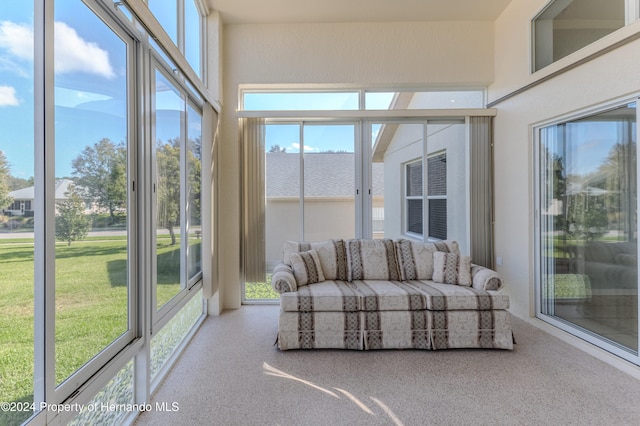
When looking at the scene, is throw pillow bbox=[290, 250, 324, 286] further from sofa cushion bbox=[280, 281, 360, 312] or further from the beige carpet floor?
the beige carpet floor

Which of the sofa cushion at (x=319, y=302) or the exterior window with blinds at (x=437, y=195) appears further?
the exterior window with blinds at (x=437, y=195)

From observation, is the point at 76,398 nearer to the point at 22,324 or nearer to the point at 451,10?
the point at 22,324

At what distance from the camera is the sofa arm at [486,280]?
2.91 meters

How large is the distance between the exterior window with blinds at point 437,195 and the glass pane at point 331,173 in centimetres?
105

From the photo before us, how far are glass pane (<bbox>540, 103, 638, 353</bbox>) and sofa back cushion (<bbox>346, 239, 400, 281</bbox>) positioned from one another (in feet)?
5.18

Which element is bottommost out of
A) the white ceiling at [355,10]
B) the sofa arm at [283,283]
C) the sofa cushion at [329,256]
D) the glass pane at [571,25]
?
the sofa arm at [283,283]

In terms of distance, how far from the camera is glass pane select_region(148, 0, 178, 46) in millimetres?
2217

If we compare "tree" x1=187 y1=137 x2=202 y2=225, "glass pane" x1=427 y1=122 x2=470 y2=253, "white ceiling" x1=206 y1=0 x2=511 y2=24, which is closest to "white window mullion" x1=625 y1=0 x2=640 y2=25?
"white ceiling" x1=206 y1=0 x2=511 y2=24

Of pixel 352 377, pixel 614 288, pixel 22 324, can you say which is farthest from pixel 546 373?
pixel 22 324

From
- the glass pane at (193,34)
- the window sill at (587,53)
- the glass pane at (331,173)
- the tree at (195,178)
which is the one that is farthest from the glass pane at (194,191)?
the window sill at (587,53)

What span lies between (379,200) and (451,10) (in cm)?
241

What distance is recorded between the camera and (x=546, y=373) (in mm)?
2379

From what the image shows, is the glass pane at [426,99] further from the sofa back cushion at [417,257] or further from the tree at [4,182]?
the tree at [4,182]

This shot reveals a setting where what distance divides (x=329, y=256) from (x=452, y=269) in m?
1.29
